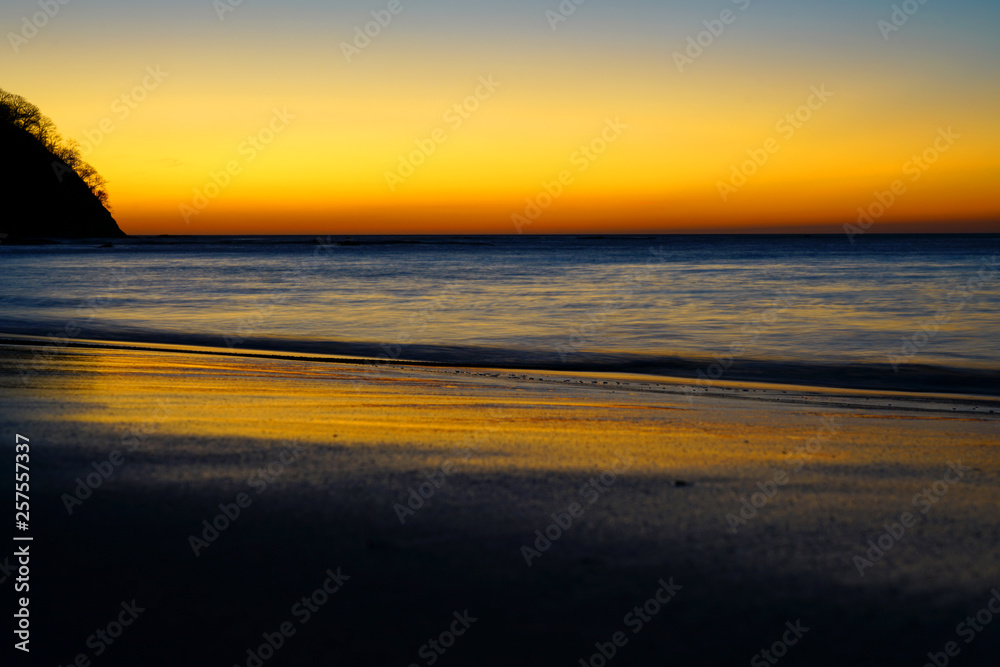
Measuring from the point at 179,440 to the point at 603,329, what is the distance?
10400mm

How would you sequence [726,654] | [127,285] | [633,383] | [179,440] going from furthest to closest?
[127,285], [633,383], [179,440], [726,654]

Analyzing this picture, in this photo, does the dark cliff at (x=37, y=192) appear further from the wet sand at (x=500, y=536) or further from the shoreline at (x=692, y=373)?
the wet sand at (x=500, y=536)

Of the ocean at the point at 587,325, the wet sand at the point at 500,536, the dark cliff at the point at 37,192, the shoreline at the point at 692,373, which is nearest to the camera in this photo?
the wet sand at the point at 500,536

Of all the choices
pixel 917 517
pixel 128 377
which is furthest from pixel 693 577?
pixel 128 377

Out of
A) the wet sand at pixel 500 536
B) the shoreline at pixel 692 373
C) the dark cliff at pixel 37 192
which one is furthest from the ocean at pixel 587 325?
the dark cliff at pixel 37 192

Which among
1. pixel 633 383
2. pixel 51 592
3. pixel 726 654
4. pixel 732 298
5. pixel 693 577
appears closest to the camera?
pixel 726 654

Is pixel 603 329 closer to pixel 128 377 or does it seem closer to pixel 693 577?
pixel 128 377

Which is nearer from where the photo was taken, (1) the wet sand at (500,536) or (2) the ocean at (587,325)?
(1) the wet sand at (500,536)

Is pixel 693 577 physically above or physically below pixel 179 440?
above

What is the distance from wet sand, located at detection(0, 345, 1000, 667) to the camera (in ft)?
8.22

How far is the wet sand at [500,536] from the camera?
98.7 inches

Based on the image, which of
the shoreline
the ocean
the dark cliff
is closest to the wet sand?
the shoreline

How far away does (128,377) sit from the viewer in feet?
25.3

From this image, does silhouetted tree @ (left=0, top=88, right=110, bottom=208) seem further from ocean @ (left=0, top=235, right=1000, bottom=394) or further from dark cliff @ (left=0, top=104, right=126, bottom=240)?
ocean @ (left=0, top=235, right=1000, bottom=394)
